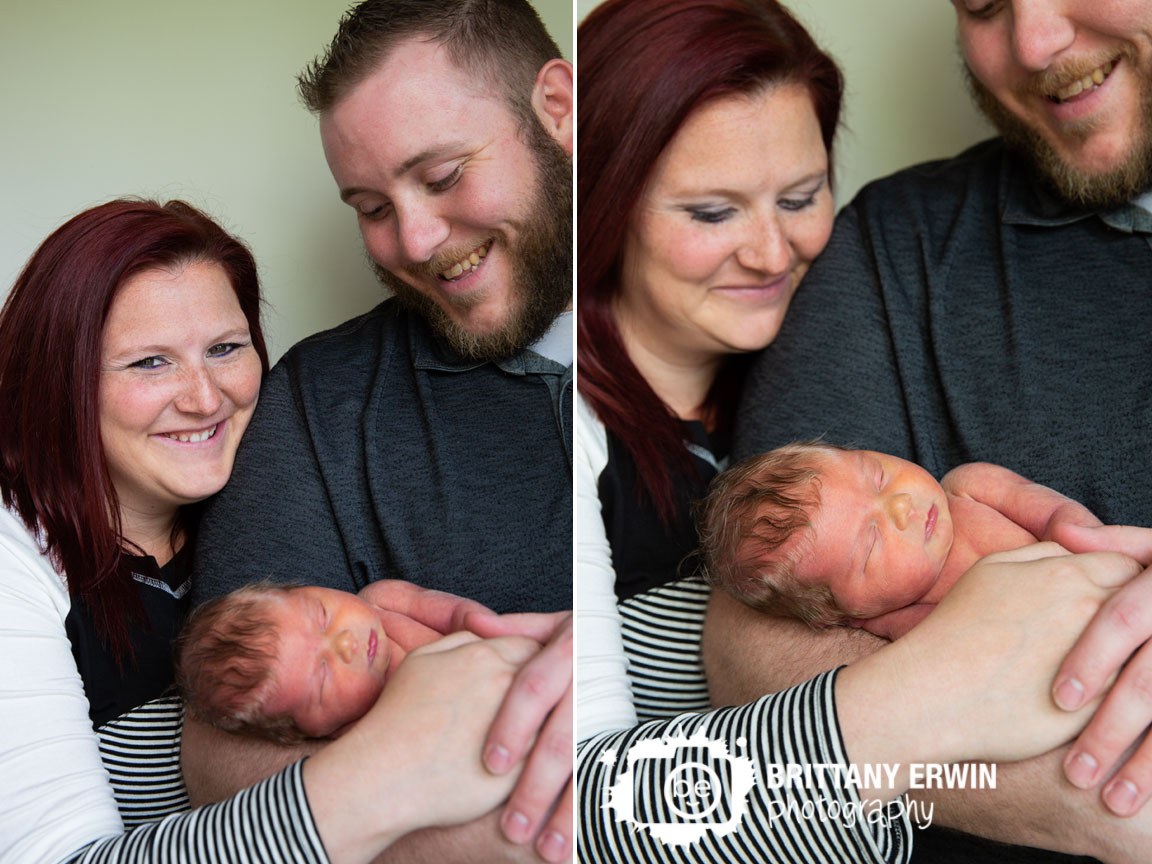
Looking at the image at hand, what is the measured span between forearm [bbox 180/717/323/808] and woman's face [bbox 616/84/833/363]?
774 millimetres

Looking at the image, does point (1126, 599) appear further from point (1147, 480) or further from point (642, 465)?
point (642, 465)

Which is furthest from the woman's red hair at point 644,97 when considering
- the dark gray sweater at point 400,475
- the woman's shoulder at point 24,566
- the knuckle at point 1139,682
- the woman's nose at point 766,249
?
the woman's shoulder at point 24,566

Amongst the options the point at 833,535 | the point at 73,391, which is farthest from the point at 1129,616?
the point at 73,391

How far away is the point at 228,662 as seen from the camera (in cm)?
95

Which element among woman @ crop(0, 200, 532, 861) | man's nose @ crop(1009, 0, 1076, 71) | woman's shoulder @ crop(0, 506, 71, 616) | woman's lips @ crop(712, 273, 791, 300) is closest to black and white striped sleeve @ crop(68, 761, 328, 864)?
woman @ crop(0, 200, 532, 861)

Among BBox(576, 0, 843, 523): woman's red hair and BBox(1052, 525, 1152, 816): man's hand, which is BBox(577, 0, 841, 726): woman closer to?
BBox(576, 0, 843, 523): woman's red hair

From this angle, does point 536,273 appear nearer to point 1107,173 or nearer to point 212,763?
point 212,763

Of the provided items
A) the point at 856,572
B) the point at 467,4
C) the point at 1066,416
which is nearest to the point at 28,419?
the point at 467,4

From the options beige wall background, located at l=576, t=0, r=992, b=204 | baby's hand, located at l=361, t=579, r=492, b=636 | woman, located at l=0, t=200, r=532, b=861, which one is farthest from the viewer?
beige wall background, located at l=576, t=0, r=992, b=204

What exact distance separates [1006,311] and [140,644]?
41.4 inches

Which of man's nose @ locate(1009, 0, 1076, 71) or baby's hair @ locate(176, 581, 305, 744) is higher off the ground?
man's nose @ locate(1009, 0, 1076, 71)

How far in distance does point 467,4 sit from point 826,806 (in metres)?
0.88

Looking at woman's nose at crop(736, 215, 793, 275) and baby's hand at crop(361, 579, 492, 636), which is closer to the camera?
baby's hand at crop(361, 579, 492, 636)

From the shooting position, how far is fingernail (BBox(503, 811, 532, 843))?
0.99 m
